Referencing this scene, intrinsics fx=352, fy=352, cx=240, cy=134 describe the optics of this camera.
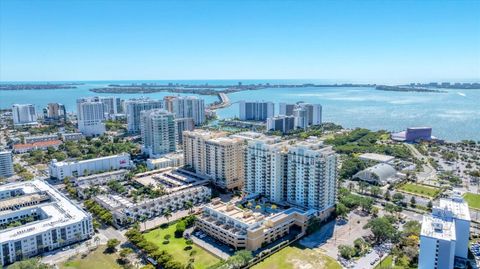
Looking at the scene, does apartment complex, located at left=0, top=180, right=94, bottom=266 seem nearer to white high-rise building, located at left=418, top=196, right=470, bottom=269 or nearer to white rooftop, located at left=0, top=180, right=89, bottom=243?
white rooftop, located at left=0, top=180, right=89, bottom=243

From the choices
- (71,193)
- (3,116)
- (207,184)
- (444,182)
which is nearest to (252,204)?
(207,184)

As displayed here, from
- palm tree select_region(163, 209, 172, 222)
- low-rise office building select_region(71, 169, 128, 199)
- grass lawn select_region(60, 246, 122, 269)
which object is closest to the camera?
grass lawn select_region(60, 246, 122, 269)

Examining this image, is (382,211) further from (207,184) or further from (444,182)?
(207,184)

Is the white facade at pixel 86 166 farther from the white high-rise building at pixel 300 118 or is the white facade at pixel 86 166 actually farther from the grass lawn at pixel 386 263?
the white high-rise building at pixel 300 118

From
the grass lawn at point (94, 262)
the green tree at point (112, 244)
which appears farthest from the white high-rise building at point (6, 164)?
the green tree at point (112, 244)

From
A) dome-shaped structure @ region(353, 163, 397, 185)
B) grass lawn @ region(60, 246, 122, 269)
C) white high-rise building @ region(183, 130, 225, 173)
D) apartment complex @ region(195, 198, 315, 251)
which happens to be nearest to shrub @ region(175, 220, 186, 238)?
apartment complex @ region(195, 198, 315, 251)
